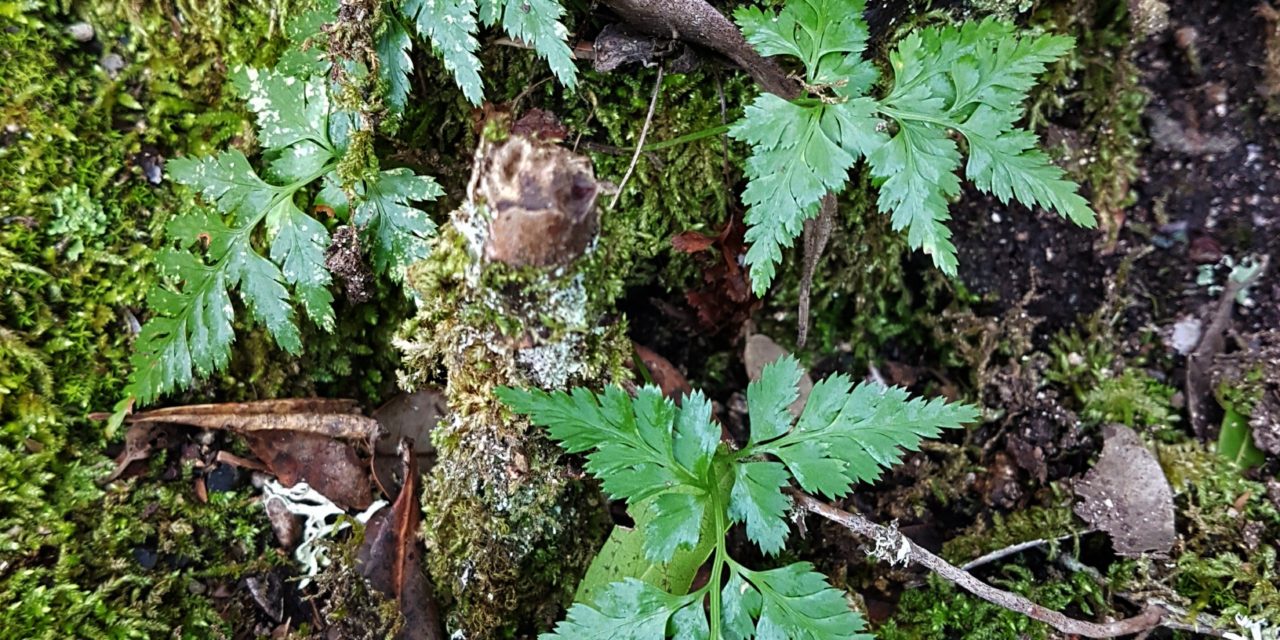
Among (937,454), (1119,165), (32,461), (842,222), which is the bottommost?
(32,461)

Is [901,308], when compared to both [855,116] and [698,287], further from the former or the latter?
[855,116]

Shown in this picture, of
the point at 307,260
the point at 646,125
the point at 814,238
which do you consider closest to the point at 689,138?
the point at 646,125

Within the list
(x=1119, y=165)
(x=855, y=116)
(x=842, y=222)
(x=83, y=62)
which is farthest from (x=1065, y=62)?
(x=83, y=62)

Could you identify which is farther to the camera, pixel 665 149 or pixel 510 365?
pixel 665 149

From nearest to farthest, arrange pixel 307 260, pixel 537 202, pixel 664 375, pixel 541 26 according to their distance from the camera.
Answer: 1. pixel 537 202
2. pixel 541 26
3. pixel 307 260
4. pixel 664 375

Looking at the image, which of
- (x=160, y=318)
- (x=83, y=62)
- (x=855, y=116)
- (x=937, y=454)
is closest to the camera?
(x=855, y=116)

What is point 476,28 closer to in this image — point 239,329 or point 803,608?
point 239,329
